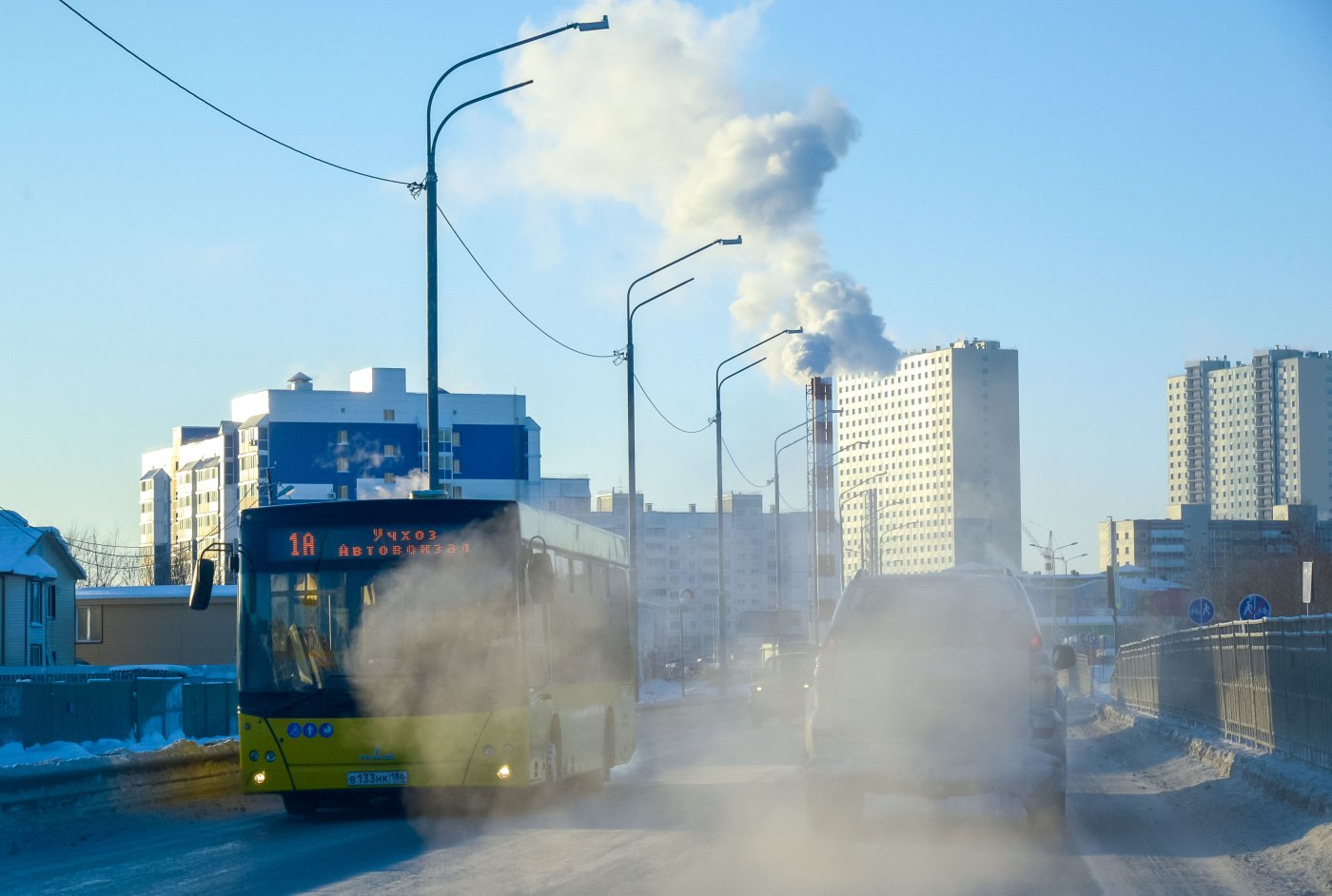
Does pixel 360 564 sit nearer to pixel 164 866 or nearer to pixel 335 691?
pixel 335 691

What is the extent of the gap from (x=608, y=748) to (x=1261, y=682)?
7476 mm

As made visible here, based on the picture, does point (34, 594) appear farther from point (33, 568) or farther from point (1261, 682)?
point (1261, 682)

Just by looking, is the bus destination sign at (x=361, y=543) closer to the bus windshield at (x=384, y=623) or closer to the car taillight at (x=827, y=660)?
the bus windshield at (x=384, y=623)

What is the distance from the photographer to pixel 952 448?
19050cm

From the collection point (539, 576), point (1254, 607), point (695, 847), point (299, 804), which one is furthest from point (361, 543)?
point (1254, 607)

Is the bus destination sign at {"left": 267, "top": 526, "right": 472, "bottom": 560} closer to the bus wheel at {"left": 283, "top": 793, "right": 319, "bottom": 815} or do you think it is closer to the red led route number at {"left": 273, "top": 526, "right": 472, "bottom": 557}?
the red led route number at {"left": 273, "top": 526, "right": 472, "bottom": 557}

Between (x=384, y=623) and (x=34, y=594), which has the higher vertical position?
(x=384, y=623)

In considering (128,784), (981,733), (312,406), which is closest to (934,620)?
(981,733)

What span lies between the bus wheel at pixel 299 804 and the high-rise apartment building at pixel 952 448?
16170 centimetres

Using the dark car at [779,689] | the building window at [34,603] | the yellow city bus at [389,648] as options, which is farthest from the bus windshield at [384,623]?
the building window at [34,603]

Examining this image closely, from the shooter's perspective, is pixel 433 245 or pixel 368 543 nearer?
pixel 368 543

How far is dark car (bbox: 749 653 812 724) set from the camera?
127 feet

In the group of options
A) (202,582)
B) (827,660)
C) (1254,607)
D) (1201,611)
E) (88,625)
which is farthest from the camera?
(88,625)

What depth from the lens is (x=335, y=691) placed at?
1563 centimetres
